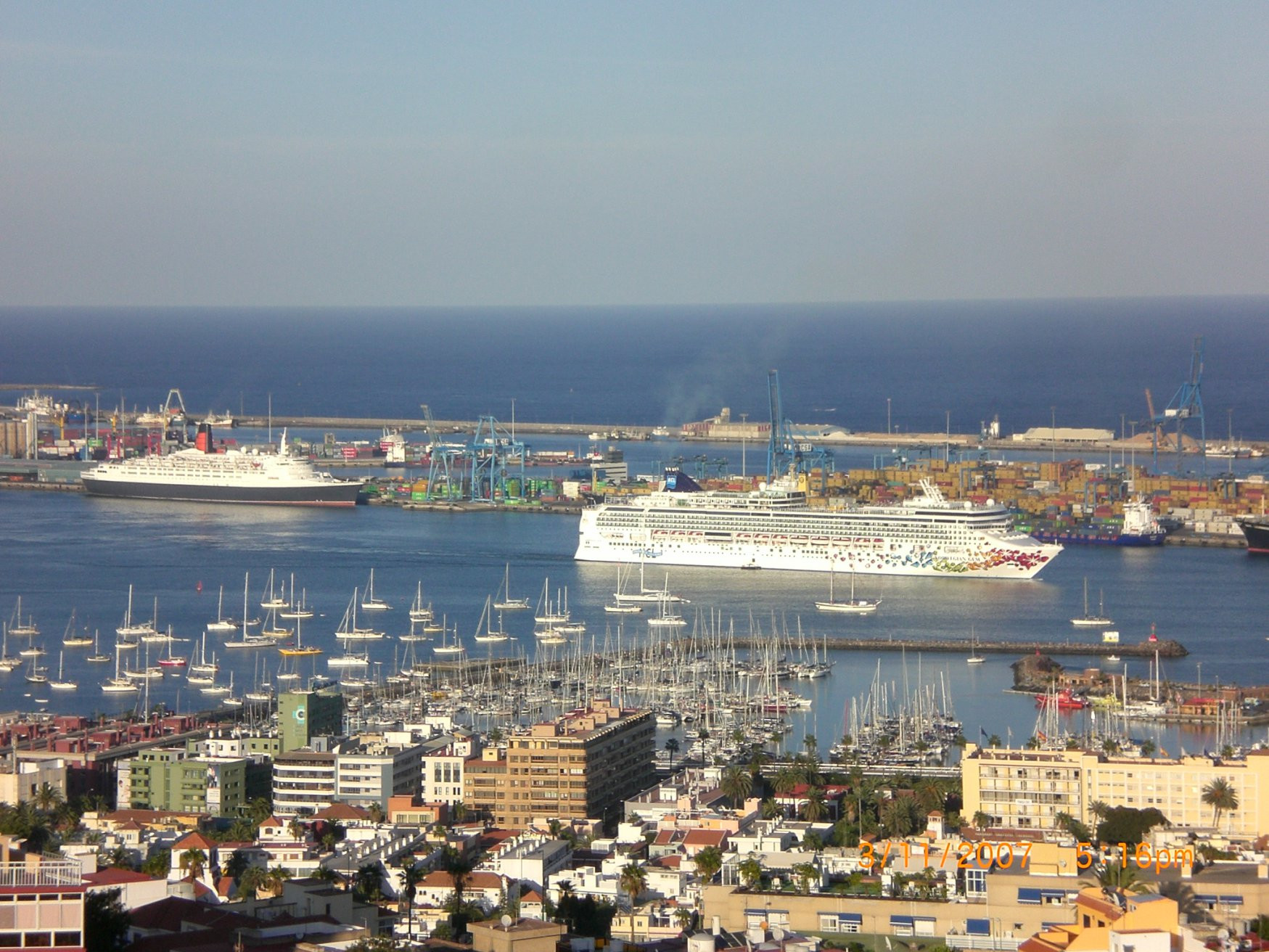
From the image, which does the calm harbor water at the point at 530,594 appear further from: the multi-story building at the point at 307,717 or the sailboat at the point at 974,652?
the multi-story building at the point at 307,717

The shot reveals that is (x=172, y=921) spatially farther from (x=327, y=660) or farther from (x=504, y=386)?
(x=504, y=386)

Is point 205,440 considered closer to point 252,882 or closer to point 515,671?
point 515,671

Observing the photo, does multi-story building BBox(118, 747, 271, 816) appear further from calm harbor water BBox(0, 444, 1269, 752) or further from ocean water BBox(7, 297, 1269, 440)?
ocean water BBox(7, 297, 1269, 440)

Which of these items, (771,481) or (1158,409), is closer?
(771,481)

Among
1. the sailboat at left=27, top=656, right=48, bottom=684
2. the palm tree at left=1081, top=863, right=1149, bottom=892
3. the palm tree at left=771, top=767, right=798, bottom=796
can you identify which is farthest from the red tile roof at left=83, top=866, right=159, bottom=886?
the sailboat at left=27, top=656, right=48, bottom=684

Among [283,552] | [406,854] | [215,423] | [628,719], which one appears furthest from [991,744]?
[215,423]

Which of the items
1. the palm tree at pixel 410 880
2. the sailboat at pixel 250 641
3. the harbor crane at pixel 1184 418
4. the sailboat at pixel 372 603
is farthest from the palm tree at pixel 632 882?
the harbor crane at pixel 1184 418
